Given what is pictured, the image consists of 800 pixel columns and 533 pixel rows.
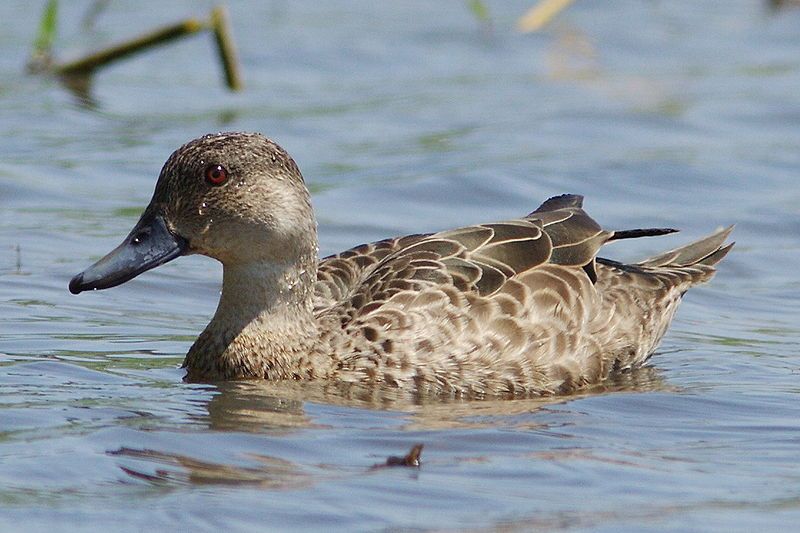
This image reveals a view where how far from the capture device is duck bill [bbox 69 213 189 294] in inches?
334

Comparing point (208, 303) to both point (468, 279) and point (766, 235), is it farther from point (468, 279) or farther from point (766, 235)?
point (766, 235)

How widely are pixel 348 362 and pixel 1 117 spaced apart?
23.6 feet

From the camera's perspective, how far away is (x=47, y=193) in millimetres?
13094

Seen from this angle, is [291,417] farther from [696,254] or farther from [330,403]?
[696,254]

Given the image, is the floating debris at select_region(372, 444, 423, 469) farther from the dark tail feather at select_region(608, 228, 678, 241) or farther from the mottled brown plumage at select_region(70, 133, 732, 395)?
the dark tail feather at select_region(608, 228, 678, 241)

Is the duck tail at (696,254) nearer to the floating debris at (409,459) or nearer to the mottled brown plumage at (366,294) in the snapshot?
the mottled brown plumage at (366,294)

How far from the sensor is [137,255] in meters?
8.52

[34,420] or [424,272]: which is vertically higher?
[424,272]

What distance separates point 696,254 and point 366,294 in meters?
2.61

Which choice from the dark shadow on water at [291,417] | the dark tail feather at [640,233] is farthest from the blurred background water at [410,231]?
the dark tail feather at [640,233]

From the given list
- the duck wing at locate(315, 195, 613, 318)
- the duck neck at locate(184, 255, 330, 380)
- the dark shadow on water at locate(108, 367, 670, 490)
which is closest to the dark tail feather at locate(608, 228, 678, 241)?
the duck wing at locate(315, 195, 613, 318)

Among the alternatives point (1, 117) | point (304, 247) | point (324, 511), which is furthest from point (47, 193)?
point (324, 511)

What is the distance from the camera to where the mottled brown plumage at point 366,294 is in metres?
8.62

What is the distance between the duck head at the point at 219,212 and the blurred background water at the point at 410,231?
2.08 ft
